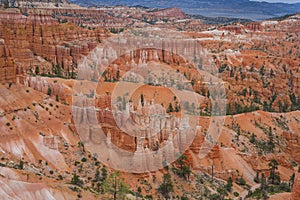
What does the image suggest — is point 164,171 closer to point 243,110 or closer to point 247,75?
point 243,110

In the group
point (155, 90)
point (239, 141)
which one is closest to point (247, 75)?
point (155, 90)

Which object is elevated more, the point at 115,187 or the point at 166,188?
the point at 115,187

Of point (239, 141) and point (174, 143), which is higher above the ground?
point (174, 143)

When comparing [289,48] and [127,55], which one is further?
[289,48]

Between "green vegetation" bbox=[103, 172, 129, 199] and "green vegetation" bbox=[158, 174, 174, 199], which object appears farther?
"green vegetation" bbox=[158, 174, 174, 199]

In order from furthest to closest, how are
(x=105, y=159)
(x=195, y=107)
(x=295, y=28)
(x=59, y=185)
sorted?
(x=295, y=28) → (x=195, y=107) → (x=105, y=159) → (x=59, y=185)

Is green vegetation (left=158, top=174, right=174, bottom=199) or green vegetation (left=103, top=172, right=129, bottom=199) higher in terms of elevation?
green vegetation (left=103, top=172, right=129, bottom=199)

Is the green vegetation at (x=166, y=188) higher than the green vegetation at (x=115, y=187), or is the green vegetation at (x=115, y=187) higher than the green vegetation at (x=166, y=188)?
the green vegetation at (x=115, y=187)

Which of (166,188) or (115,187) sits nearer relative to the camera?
(115,187)

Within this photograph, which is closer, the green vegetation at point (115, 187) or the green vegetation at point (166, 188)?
the green vegetation at point (115, 187)

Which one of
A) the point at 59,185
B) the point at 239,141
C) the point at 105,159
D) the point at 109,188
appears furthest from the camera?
the point at 239,141
